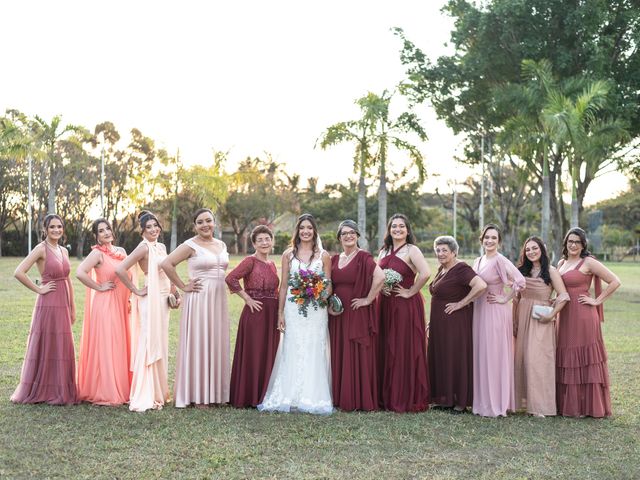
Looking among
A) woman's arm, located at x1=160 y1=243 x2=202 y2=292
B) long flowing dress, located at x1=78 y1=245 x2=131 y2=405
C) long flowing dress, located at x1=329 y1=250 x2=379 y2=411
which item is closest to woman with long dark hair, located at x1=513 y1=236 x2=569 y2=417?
long flowing dress, located at x1=329 y1=250 x2=379 y2=411

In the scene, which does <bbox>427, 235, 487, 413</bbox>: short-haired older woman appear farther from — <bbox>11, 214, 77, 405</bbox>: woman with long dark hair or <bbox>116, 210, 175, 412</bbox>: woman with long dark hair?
<bbox>11, 214, 77, 405</bbox>: woman with long dark hair

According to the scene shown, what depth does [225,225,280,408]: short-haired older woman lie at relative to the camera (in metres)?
7.78

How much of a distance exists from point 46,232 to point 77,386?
1.74 meters

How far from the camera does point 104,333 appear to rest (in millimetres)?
7848

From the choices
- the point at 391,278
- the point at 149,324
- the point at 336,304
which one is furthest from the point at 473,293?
the point at 149,324

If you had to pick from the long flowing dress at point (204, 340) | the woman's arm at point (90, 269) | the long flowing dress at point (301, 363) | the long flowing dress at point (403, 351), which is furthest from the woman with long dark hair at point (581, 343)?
the woman's arm at point (90, 269)

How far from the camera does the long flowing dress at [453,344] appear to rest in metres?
7.76

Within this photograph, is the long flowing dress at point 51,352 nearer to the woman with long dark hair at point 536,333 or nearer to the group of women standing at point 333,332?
the group of women standing at point 333,332

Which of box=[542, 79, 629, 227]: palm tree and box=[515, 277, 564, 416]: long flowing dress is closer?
box=[515, 277, 564, 416]: long flowing dress

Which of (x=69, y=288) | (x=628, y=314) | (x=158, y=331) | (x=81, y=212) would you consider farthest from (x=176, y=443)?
(x=81, y=212)

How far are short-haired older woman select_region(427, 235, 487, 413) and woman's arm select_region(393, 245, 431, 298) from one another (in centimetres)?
25

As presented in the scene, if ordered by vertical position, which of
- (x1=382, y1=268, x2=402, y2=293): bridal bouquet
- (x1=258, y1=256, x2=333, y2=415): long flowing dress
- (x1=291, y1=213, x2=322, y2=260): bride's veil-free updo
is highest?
(x1=291, y1=213, x2=322, y2=260): bride's veil-free updo

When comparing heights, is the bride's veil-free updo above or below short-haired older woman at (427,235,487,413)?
above

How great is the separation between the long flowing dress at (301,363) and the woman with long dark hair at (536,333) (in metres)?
2.12
